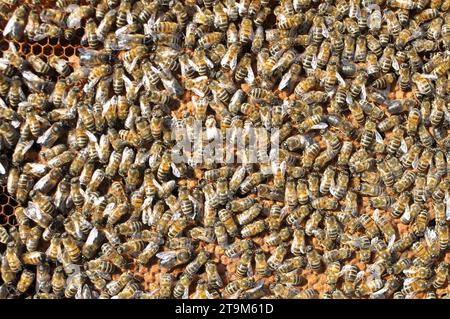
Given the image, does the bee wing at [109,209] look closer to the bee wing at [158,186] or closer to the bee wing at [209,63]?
the bee wing at [158,186]

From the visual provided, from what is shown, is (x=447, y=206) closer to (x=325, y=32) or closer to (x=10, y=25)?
(x=325, y=32)

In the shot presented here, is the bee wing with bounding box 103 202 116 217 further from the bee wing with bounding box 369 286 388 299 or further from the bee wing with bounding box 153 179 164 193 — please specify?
the bee wing with bounding box 369 286 388 299

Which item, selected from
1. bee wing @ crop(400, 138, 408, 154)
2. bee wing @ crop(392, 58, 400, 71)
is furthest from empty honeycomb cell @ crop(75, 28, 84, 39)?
bee wing @ crop(400, 138, 408, 154)

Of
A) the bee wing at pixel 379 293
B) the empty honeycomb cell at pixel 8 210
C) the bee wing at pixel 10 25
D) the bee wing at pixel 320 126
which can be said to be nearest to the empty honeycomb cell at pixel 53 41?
the bee wing at pixel 10 25

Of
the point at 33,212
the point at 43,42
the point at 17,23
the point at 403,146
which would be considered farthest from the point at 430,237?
the point at 17,23

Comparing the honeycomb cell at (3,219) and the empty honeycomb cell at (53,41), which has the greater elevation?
the empty honeycomb cell at (53,41)

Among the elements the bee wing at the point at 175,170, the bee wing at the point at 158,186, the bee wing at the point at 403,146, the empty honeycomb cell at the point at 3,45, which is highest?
the empty honeycomb cell at the point at 3,45

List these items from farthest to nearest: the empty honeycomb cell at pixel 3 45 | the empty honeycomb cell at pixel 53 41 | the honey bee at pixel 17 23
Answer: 1. the empty honeycomb cell at pixel 53 41
2. the empty honeycomb cell at pixel 3 45
3. the honey bee at pixel 17 23
